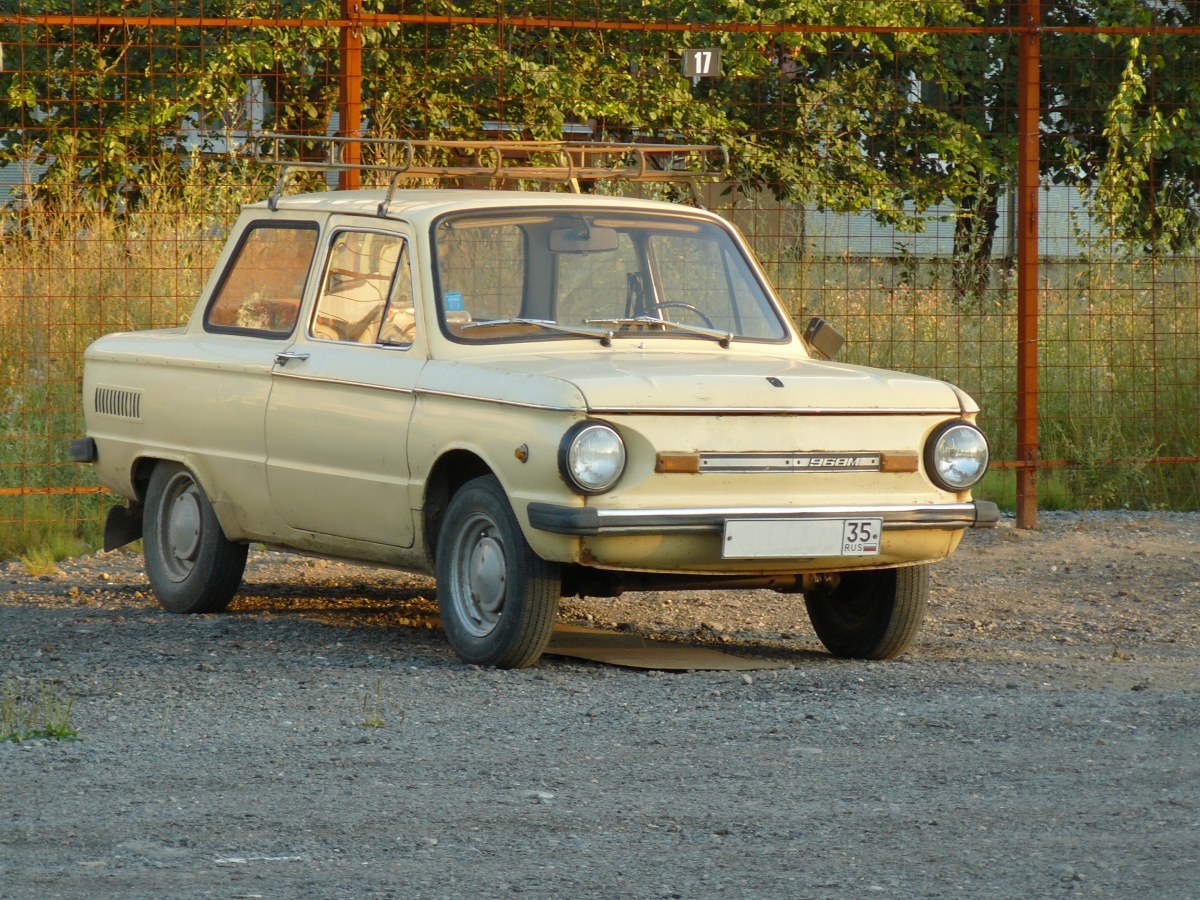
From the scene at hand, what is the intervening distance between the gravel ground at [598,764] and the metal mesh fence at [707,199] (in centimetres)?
358

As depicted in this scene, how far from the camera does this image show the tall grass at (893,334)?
1245 cm

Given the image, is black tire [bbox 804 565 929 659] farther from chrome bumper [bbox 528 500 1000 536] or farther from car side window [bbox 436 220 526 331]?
car side window [bbox 436 220 526 331]

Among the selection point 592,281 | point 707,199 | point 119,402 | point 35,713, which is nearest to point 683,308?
point 592,281

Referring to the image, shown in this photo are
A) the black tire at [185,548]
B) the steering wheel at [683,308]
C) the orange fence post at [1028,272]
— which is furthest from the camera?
the orange fence post at [1028,272]

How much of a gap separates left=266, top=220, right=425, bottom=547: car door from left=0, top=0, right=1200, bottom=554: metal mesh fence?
3076mm

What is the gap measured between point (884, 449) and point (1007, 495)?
6152 millimetres

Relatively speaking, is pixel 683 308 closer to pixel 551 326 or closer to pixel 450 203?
pixel 551 326

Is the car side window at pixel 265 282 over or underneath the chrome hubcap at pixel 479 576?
over

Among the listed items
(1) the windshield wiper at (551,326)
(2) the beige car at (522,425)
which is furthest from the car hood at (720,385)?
(1) the windshield wiper at (551,326)

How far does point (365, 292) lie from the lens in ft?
26.5

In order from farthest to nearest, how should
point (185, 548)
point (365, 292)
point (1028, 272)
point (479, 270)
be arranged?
point (1028, 272) → point (185, 548) → point (365, 292) → point (479, 270)

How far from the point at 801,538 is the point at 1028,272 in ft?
18.2

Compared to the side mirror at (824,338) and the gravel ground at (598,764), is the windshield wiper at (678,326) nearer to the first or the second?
the side mirror at (824,338)

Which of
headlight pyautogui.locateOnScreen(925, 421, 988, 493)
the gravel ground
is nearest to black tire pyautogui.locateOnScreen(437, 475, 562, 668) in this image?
the gravel ground
